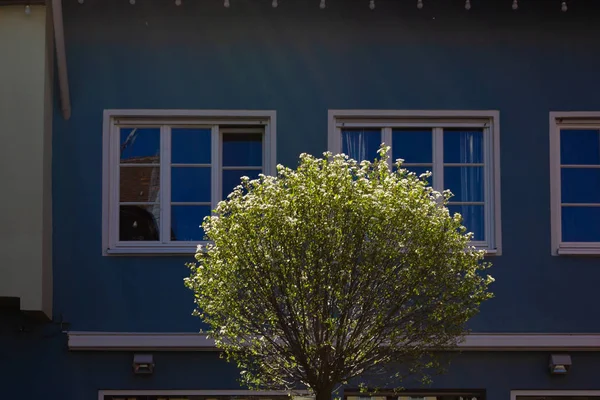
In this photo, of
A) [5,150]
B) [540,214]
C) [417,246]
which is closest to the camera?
[417,246]

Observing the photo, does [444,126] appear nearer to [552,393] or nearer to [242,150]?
[242,150]

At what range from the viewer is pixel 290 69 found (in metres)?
12.0

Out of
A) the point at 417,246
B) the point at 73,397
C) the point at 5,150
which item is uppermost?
the point at 5,150

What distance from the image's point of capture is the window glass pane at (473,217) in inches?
471

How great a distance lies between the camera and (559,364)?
37.9 ft

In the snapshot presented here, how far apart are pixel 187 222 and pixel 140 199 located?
1.88 feet

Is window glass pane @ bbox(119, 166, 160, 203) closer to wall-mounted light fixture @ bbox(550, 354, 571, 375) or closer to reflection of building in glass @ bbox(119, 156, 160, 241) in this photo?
reflection of building in glass @ bbox(119, 156, 160, 241)

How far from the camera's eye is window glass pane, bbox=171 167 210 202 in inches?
469

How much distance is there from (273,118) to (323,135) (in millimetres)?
576

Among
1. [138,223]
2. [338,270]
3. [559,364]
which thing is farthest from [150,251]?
[559,364]

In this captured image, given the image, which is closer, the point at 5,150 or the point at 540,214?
the point at 5,150

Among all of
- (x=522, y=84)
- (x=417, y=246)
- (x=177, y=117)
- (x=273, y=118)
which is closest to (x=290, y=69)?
(x=273, y=118)

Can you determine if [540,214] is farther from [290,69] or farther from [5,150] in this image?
[5,150]

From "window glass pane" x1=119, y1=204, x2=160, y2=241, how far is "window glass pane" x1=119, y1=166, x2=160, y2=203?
12 cm
